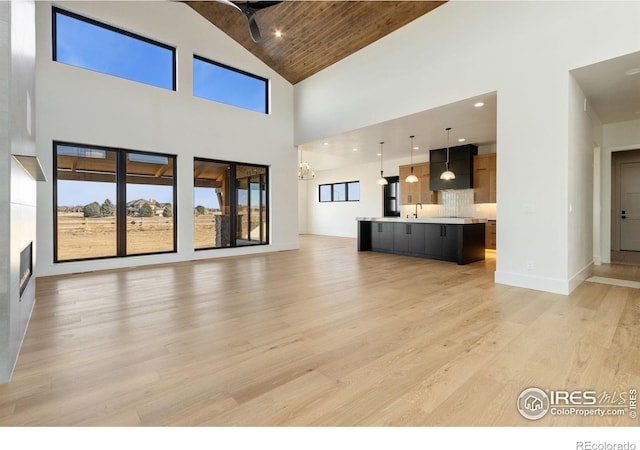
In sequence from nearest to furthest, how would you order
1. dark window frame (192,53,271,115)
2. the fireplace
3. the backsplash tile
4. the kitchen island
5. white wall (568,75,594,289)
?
the fireplace, white wall (568,75,594,289), the kitchen island, dark window frame (192,53,271,115), the backsplash tile

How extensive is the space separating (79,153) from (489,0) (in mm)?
7009

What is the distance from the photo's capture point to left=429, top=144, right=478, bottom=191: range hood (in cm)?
812

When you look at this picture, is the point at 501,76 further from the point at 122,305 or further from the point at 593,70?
the point at 122,305

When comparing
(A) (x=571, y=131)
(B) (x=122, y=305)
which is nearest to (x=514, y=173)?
(A) (x=571, y=131)

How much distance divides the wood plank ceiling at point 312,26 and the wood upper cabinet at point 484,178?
411 cm

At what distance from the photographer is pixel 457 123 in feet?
20.1

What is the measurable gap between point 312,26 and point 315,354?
611cm

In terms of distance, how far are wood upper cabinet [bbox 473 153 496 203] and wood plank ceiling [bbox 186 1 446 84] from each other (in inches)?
162

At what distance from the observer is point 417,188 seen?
9.50 metres

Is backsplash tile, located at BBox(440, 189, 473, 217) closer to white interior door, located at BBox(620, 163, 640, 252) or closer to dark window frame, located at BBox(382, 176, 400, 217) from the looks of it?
dark window frame, located at BBox(382, 176, 400, 217)

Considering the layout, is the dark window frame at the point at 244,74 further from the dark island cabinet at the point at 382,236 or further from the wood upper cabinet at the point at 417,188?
the wood upper cabinet at the point at 417,188

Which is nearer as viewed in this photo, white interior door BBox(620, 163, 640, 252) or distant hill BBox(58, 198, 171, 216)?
distant hill BBox(58, 198, 171, 216)
